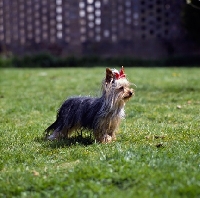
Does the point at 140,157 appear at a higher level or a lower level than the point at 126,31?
lower

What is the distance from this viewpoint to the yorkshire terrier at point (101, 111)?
4.51m

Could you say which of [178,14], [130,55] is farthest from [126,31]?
[178,14]

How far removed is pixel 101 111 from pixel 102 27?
13.0m

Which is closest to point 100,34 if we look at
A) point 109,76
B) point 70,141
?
point 70,141

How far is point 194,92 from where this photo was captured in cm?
833

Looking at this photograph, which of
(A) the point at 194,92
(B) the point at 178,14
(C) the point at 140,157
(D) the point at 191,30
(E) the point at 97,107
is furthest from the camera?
(B) the point at 178,14

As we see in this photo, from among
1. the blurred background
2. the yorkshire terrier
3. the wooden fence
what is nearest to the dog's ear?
the yorkshire terrier

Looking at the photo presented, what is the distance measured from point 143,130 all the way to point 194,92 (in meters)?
3.33

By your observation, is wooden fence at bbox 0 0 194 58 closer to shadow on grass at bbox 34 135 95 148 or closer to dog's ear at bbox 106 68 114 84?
shadow on grass at bbox 34 135 95 148

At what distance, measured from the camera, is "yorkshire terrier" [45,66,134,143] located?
4.51m

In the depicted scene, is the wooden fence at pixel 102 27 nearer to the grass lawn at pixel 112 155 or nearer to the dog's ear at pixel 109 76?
the grass lawn at pixel 112 155

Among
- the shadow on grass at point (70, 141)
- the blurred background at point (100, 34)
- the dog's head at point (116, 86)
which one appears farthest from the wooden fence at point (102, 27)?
the dog's head at point (116, 86)

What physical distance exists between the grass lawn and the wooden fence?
9.20 m

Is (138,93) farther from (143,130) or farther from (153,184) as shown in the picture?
(153,184)
